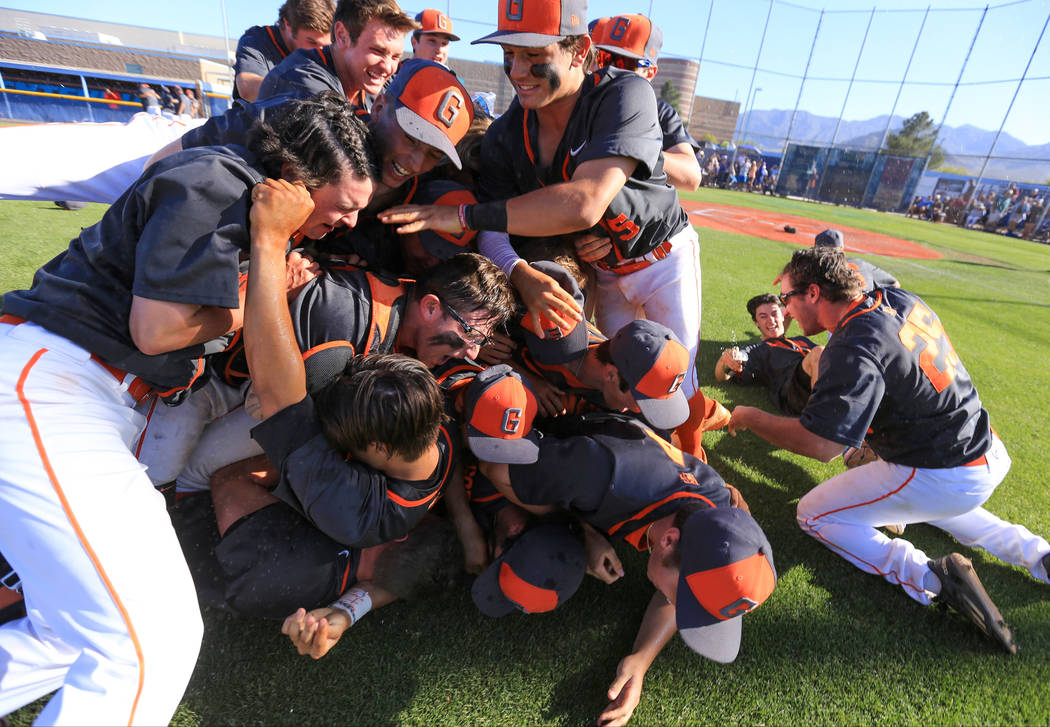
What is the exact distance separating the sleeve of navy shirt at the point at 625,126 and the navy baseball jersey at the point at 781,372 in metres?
2.37

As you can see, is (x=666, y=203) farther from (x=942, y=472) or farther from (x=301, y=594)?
(x=301, y=594)

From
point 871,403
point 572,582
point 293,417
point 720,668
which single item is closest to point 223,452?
point 293,417

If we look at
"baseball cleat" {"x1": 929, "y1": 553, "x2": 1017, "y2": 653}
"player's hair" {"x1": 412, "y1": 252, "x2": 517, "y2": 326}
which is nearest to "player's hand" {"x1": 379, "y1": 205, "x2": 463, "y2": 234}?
"player's hair" {"x1": 412, "y1": 252, "x2": 517, "y2": 326}

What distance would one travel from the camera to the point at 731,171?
1101 inches

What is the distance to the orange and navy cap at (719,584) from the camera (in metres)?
1.81

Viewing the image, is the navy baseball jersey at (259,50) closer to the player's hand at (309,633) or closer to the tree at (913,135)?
the player's hand at (309,633)

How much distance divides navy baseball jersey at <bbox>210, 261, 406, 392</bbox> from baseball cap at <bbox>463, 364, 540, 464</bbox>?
51cm

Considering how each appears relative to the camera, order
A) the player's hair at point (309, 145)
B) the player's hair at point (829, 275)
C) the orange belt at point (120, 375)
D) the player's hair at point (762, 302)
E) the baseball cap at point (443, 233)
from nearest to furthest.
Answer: the orange belt at point (120, 375)
the player's hair at point (309, 145)
the baseball cap at point (443, 233)
the player's hair at point (829, 275)
the player's hair at point (762, 302)

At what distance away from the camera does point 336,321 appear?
83.0 inches

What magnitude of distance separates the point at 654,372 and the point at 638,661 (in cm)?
112

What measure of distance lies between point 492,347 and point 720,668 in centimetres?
171

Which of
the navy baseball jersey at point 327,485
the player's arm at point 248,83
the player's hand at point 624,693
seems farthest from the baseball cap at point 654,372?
the player's arm at point 248,83

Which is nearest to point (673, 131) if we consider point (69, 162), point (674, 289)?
point (674, 289)

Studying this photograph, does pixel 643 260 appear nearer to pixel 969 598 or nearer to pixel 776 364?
pixel 776 364
